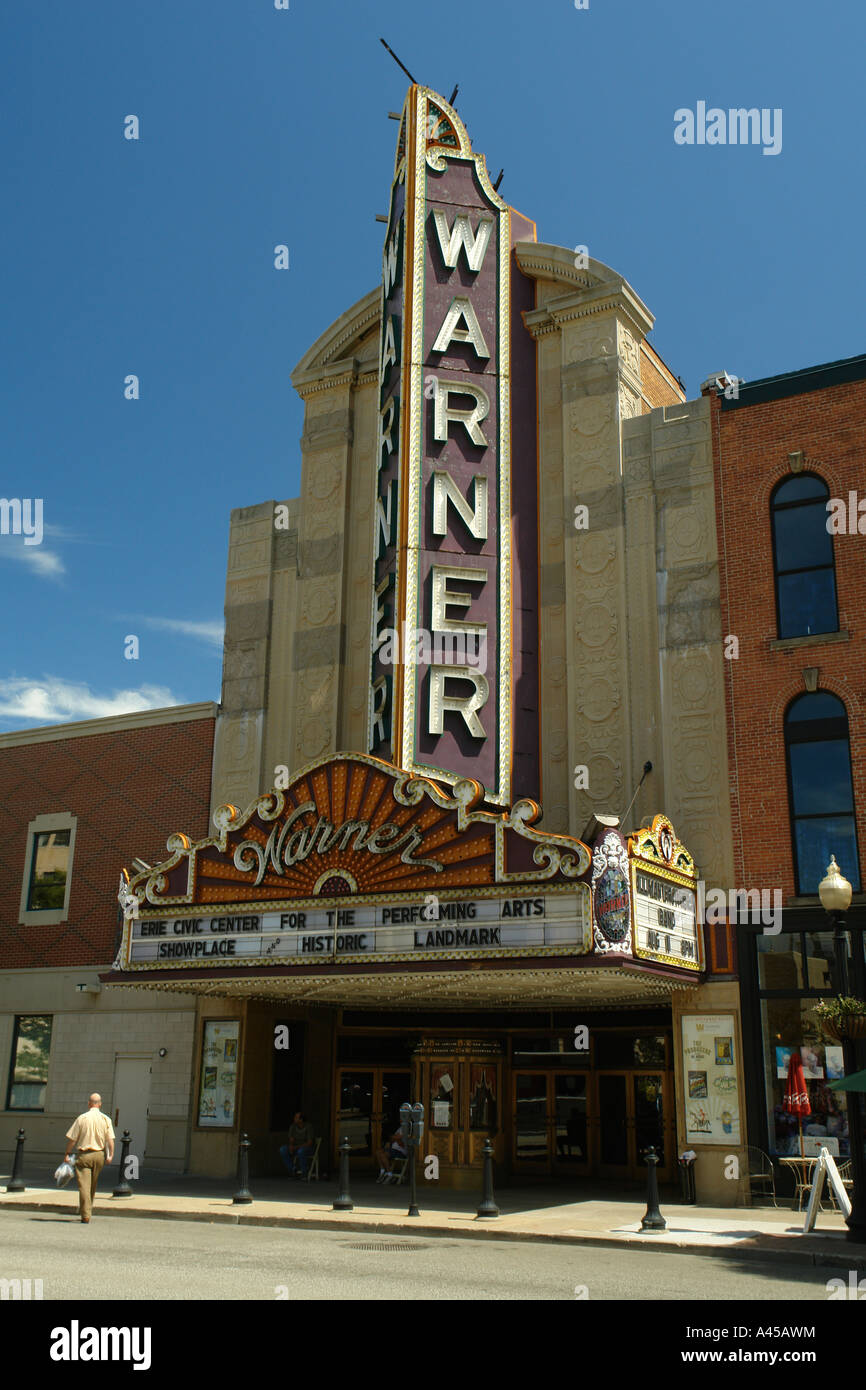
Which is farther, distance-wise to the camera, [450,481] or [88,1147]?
[450,481]

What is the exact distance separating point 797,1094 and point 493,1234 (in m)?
5.67

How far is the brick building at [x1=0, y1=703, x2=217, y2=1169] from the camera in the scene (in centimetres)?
2622

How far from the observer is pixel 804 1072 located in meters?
19.3

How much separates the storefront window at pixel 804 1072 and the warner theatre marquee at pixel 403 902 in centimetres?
155

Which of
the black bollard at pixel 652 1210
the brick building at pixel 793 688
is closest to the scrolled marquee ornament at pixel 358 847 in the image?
the black bollard at pixel 652 1210

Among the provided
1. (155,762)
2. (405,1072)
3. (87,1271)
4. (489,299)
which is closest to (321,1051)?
(405,1072)

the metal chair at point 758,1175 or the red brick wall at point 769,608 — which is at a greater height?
the red brick wall at point 769,608

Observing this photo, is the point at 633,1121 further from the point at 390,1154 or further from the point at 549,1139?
the point at 390,1154

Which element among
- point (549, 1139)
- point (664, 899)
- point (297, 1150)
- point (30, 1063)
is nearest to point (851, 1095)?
point (664, 899)

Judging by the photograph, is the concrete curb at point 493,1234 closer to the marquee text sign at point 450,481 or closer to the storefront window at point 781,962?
the storefront window at point 781,962

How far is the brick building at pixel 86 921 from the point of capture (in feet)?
86.0

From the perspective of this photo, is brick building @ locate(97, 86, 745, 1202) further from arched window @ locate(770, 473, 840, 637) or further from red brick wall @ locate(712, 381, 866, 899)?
arched window @ locate(770, 473, 840, 637)

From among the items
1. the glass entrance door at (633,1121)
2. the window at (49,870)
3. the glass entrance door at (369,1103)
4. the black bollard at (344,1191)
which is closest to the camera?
the black bollard at (344,1191)

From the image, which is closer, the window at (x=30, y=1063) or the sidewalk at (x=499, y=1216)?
the sidewalk at (x=499, y=1216)
